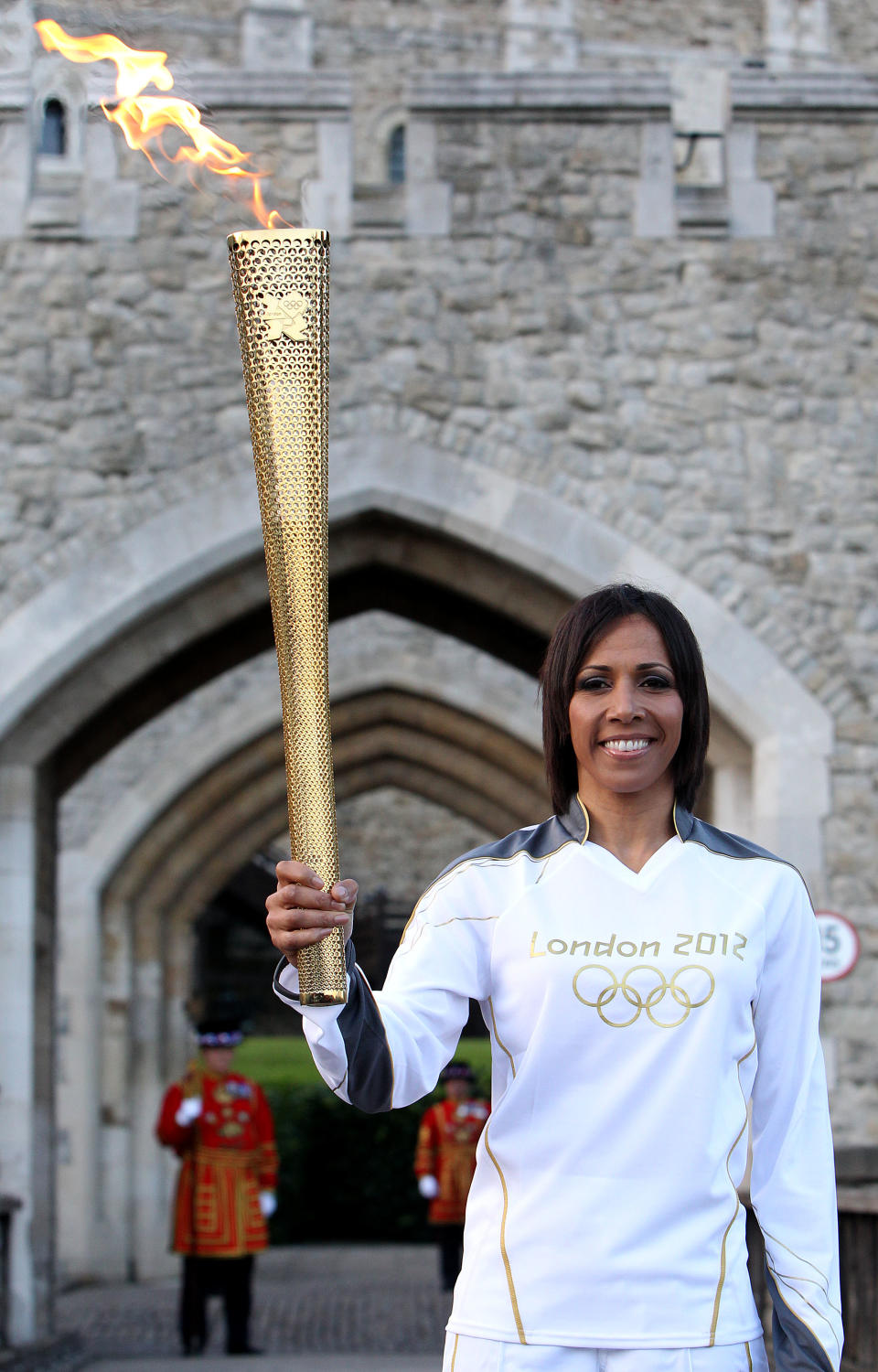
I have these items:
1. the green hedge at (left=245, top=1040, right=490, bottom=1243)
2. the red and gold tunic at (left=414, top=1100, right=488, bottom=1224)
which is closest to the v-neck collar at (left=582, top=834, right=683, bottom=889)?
the red and gold tunic at (left=414, top=1100, right=488, bottom=1224)

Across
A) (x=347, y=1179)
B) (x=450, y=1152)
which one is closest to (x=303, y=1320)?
(x=450, y=1152)

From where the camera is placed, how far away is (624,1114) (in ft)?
5.97

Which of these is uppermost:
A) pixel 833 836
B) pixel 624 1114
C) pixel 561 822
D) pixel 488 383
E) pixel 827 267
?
pixel 827 267

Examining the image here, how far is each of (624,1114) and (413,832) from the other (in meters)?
19.6

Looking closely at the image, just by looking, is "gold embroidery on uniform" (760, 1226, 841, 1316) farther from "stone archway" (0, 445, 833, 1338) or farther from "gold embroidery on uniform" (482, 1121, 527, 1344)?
"stone archway" (0, 445, 833, 1338)

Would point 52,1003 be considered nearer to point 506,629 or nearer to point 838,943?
point 506,629

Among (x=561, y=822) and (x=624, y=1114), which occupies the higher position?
(x=561, y=822)

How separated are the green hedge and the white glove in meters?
7.29

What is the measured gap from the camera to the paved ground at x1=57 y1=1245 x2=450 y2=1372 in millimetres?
7078

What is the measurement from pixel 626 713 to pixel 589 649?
103mm

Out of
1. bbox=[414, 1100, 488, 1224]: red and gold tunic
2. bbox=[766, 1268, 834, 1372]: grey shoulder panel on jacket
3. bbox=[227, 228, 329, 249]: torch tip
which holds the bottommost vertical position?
bbox=[414, 1100, 488, 1224]: red and gold tunic

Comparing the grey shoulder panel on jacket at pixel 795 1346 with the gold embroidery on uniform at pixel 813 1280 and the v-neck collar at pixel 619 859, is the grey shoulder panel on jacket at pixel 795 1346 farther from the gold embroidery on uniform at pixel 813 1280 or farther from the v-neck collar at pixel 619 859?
the v-neck collar at pixel 619 859

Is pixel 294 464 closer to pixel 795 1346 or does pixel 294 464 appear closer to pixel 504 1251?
pixel 504 1251

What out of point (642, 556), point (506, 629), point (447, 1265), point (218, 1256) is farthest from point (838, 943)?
point (447, 1265)
